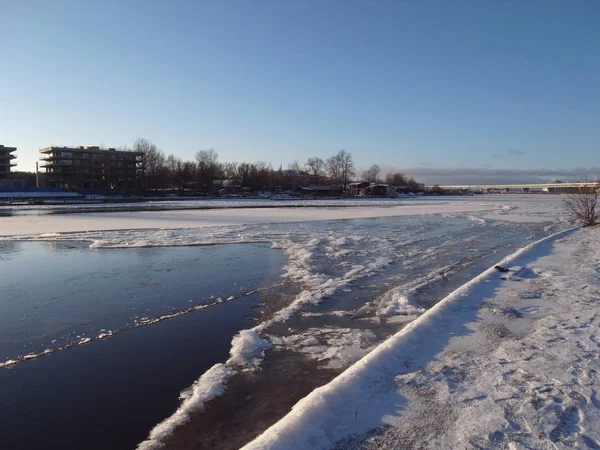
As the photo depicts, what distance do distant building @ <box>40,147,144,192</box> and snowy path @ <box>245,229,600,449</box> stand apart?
111 meters

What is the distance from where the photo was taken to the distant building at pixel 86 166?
109 m

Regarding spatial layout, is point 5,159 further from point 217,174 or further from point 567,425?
point 567,425

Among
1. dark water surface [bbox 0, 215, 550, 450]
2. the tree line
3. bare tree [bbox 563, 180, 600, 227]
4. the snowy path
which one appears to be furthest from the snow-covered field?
the tree line

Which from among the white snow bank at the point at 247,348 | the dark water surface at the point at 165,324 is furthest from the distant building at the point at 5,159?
the white snow bank at the point at 247,348

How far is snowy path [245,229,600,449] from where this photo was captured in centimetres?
352

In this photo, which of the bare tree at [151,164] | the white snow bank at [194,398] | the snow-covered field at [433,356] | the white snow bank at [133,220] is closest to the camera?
the snow-covered field at [433,356]

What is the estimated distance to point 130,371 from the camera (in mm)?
5469

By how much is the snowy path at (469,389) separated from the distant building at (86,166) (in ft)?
363

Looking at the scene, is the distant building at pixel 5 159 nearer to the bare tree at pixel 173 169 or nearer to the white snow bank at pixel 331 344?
the bare tree at pixel 173 169

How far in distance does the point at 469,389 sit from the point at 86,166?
127535 millimetres

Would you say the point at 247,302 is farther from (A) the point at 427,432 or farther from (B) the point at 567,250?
(B) the point at 567,250

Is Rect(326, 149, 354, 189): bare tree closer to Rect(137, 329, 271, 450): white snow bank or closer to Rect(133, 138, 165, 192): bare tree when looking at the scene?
Rect(133, 138, 165, 192): bare tree

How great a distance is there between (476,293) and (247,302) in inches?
176

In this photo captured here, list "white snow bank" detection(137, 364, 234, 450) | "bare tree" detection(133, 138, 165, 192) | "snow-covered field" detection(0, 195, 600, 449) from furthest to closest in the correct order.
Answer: "bare tree" detection(133, 138, 165, 192), "white snow bank" detection(137, 364, 234, 450), "snow-covered field" detection(0, 195, 600, 449)
